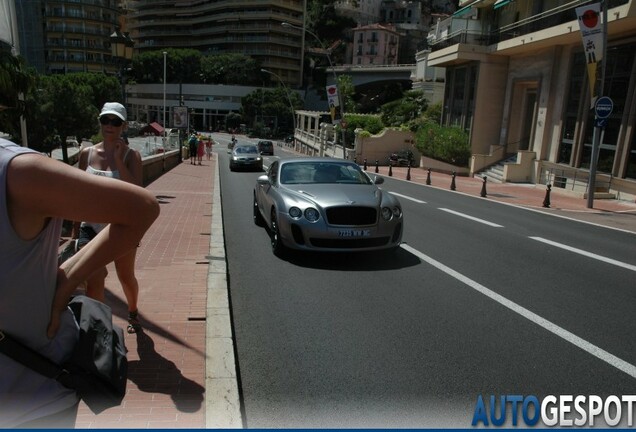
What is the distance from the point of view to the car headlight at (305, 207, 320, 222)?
7.42 meters

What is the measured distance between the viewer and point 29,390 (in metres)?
1.75

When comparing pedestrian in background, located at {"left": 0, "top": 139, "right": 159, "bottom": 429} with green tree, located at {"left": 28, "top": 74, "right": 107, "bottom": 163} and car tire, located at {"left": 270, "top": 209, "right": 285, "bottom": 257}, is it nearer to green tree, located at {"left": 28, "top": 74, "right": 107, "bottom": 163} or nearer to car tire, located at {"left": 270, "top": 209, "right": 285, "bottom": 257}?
car tire, located at {"left": 270, "top": 209, "right": 285, "bottom": 257}

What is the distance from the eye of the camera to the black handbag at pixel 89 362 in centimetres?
176

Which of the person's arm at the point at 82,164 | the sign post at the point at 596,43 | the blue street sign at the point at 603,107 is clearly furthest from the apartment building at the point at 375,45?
the person's arm at the point at 82,164

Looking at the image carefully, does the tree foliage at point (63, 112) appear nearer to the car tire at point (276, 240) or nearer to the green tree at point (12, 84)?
the car tire at point (276, 240)

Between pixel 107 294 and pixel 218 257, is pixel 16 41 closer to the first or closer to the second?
pixel 107 294

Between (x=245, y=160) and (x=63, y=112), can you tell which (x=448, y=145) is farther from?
(x=63, y=112)

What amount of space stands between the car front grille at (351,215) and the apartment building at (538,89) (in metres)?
16.6

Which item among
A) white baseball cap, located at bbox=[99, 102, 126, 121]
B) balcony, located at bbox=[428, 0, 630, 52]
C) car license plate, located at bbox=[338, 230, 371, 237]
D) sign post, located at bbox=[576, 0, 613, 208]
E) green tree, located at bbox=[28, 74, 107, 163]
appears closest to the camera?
white baseball cap, located at bbox=[99, 102, 126, 121]

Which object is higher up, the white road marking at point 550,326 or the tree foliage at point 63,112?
the tree foliage at point 63,112

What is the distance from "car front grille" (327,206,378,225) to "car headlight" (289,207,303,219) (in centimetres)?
43

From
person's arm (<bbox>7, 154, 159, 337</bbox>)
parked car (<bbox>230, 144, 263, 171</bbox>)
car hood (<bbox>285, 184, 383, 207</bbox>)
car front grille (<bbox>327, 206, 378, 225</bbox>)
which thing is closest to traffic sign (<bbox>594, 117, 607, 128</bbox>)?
car hood (<bbox>285, 184, 383, 207</bbox>)

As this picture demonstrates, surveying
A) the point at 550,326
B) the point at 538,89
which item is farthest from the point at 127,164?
the point at 538,89

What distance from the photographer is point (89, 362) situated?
186cm
